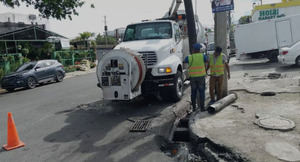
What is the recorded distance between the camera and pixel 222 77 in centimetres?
666

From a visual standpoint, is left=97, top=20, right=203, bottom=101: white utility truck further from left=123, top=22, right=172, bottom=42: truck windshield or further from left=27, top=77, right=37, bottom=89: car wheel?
left=27, top=77, right=37, bottom=89: car wheel

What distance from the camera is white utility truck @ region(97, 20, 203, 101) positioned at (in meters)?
6.48

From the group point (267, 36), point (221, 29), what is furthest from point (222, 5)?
point (267, 36)

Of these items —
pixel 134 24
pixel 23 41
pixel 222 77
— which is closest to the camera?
pixel 222 77

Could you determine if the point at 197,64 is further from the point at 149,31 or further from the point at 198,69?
the point at 149,31

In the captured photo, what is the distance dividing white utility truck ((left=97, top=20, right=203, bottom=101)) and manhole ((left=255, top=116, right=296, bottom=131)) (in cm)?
286

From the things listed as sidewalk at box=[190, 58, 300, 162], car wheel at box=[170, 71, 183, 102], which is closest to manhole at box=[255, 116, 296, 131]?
sidewalk at box=[190, 58, 300, 162]

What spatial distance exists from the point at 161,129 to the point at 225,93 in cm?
245

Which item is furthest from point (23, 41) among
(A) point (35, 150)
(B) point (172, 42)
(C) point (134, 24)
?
(A) point (35, 150)

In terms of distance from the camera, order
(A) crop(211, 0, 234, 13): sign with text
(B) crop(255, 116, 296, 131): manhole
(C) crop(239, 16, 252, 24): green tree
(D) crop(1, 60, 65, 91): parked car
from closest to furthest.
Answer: (B) crop(255, 116, 296, 131): manhole → (A) crop(211, 0, 234, 13): sign with text → (D) crop(1, 60, 65, 91): parked car → (C) crop(239, 16, 252, 24): green tree

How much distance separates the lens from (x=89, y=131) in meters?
5.81

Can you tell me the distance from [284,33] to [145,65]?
1252 centimetres

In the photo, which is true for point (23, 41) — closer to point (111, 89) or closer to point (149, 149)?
point (111, 89)

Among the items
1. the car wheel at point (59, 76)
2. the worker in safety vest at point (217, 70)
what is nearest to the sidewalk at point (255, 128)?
the worker in safety vest at point (217, 70)
